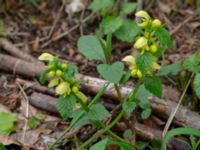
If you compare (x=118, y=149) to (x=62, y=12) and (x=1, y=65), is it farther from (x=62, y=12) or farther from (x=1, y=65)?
(x=62, y=12)

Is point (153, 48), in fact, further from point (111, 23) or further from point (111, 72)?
point (111, 23)

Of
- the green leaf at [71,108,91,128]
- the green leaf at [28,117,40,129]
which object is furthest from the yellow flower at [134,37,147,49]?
the green leaf at [28,117,40,129]

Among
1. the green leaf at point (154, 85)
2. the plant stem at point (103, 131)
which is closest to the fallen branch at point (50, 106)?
the plant stem at point (103, 131)

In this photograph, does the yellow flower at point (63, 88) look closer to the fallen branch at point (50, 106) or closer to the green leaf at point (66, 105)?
the green leaf at point (66, 105)

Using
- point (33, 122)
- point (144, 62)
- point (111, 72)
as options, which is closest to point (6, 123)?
point (33, 122)

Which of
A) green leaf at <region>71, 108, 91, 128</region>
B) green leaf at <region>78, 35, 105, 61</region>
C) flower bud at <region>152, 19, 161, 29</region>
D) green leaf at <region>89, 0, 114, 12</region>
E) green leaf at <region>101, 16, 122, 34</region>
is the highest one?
flower bud at <region>152, 19, 161, 29</region>

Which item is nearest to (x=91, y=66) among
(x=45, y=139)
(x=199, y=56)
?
(x=45, y=139)

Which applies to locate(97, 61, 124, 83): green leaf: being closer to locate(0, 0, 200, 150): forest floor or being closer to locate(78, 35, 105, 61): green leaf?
locate(78, 35, 105, 61): green leaf
